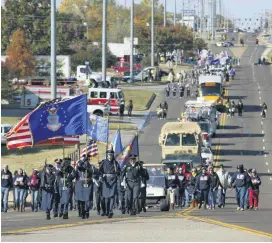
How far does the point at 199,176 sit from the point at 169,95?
195 ft

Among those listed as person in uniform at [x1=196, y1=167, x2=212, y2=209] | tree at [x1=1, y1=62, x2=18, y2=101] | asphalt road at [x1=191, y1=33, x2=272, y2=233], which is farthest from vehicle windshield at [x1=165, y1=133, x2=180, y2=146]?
tree at [x1=1, y1=62, x2=18, y2=101]

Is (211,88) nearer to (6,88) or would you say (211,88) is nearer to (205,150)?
(6,88)

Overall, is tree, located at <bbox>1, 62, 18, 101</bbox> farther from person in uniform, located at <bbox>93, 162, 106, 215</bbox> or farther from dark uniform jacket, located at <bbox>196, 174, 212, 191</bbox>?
person in uniform, located at <bbox>93, 162, 106, 215</bbox>

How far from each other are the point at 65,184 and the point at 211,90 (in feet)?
183

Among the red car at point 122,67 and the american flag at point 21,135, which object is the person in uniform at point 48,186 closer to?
the american flag at point 21,135

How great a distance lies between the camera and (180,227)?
960 inches

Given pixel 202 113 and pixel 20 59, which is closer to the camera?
pixel 202 113

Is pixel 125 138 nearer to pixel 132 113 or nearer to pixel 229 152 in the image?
pixel 229 152

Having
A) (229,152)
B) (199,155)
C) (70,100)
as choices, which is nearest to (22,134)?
(70,100)

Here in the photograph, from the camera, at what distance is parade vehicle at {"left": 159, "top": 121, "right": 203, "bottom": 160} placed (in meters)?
49.8

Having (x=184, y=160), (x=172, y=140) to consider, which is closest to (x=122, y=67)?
(x=172, y=140)

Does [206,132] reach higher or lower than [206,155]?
higher

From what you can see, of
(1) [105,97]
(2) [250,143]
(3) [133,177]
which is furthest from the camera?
(1) [105,97]

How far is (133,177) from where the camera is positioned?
28.1m
